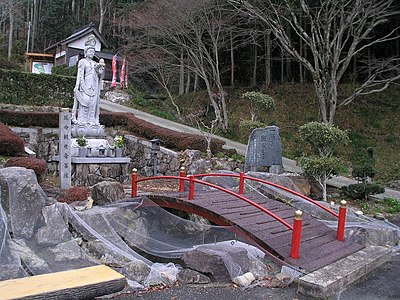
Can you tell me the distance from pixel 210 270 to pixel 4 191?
330 cm

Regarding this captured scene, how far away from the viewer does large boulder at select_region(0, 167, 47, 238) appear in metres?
5.54

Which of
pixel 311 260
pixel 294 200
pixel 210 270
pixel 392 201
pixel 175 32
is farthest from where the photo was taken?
pixel 175 32

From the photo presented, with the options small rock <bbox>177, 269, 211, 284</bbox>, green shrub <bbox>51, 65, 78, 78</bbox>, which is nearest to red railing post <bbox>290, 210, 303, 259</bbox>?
small rock <bbox>177, 269, 211, 284</bbox>

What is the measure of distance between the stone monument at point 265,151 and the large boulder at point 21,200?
21.4ft

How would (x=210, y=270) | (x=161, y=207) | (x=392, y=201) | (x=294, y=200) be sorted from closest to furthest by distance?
1. (x=210, y=270)
2. (x=161, y=207)
3. (x=294, y=200)
4. (x=392, y=201)

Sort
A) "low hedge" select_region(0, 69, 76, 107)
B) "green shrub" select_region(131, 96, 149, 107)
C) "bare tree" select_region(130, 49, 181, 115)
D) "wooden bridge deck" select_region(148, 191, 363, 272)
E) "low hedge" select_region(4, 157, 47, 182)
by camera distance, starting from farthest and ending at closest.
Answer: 1. "green shrub" select_region(131, 96, 149, 107)
2. "bare tree" select_region(130, 49, 181, 115)
3. "low hedge" select_region(0, 69, 76, 107)
4. "low hedge" select_region(4, 157, 47, 182)
5. "wooden bridge deck" select_region(148, 191, 363, 272)

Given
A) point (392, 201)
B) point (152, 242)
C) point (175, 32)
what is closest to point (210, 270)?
point (152, 242)

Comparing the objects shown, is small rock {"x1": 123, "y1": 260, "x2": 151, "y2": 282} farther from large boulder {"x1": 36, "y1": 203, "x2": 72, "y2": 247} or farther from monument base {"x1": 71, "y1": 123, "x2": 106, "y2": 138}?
monument base {"x1": 71, "y1": 123, "x2": 106, "y2": 138}

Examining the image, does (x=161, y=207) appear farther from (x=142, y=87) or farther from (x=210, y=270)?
(x=142, y=87)

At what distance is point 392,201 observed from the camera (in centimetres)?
1080

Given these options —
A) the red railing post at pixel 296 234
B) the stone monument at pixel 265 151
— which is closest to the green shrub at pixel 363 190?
the stone monument at pixel 265 151

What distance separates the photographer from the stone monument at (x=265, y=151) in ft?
36.2

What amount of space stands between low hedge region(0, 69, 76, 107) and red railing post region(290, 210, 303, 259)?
49.9 ft

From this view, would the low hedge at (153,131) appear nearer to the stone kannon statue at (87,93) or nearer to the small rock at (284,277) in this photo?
the stone kannon statue at (87,93)
